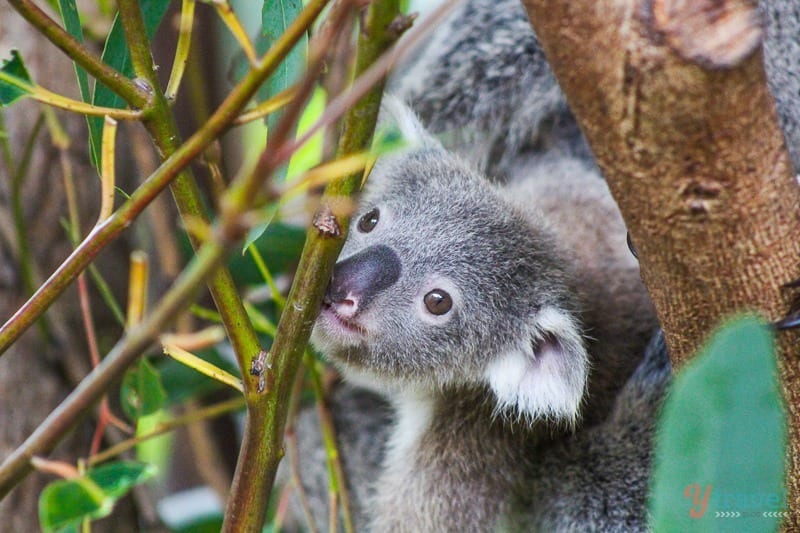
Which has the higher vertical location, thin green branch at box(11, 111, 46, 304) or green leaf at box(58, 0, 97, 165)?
green leaf at box(58, 0, 97, 165)

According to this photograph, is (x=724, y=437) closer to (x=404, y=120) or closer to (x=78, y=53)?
(x=78, y=53)

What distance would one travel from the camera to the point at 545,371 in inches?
73.6

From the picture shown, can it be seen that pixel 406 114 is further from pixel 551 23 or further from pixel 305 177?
pixel 305 177

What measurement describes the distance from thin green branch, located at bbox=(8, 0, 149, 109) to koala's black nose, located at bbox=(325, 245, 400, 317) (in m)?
0.74

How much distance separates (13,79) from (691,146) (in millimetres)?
791

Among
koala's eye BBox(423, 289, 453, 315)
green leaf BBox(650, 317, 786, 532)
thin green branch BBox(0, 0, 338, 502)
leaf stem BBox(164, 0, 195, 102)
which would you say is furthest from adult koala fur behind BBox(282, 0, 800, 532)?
green leaf BBox(650, 317, 786, 532)

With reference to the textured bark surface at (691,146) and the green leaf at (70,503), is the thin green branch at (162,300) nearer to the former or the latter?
the green leaf at (70,503)

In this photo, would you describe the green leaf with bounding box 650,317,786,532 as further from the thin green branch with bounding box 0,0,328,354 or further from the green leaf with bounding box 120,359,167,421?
the green leaf with bounding box 120,359,167,421

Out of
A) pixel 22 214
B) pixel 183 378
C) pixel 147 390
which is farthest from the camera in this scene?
pixel 183 378

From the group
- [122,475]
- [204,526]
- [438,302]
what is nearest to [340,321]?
[438,302]

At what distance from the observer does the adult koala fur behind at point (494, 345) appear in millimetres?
1851

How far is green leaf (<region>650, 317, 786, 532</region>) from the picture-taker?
76 cm

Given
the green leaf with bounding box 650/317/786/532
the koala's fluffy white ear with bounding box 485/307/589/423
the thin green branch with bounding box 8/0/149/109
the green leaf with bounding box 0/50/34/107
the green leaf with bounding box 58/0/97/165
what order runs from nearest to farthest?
1. the green leaf with bounding box 650/317/786/532
2. the thin green branch with bounding box 8/0/149/109
3. the green leaf with bounding box 0/50/34/107
4. the green leaf with bounding box 58/0/97/165
5. the koala's fluffy white ear with bounding box 485/307/589/423

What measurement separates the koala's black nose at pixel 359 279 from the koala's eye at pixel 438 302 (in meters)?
0.10
